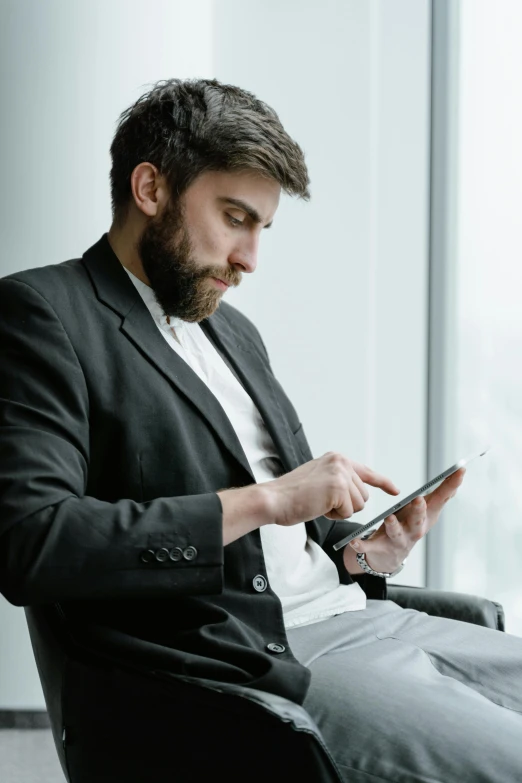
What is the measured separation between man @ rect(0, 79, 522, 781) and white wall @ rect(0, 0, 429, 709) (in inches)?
30.9

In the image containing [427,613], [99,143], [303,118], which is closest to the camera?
[427,613]

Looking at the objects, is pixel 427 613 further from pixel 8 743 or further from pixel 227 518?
pixel 8 743

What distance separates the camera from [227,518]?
132 centimetres

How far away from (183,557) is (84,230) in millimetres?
1427

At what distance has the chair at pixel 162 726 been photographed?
44.0 inches

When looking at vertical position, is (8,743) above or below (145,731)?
below

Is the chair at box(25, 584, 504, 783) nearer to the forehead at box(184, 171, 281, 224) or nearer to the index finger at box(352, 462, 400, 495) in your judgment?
the index finger at box(352, 462, 400, 495)

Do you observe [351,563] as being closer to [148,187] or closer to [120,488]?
[120,488]

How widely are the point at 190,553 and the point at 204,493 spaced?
15cm

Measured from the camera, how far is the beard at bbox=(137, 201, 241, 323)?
1.60 m

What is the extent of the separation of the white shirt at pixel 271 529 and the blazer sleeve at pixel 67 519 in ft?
0.97

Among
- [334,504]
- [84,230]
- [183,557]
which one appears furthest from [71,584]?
[84,230]

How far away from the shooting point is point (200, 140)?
1.60m

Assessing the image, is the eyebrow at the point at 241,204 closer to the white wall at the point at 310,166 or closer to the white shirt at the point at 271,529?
the white shirt at the point at 271,529
